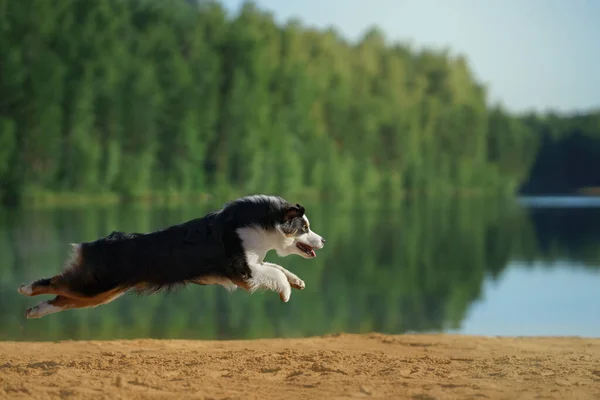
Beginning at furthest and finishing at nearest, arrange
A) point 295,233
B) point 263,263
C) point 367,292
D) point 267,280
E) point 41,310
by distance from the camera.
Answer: point 367,292
point 295,233
point 263,263
point 41,310
point 267,280

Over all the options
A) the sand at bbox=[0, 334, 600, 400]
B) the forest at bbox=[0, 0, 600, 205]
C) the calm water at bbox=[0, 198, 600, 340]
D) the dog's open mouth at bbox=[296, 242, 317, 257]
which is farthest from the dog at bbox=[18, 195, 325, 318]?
the forest at bbox=[0, 0, 600, 205]

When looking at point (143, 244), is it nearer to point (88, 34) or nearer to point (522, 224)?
point (522, 224)

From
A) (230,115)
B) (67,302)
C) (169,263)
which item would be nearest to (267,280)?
(169,263)

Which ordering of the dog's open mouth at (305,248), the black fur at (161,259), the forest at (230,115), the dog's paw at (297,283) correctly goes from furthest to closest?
the forest at (230,115) → the dog's open mouth at (305,248) → the dog's paw at (297,283) → the black fur at (161,259)

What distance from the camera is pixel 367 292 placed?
18.8 m

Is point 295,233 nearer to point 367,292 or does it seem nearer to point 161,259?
point 161,259

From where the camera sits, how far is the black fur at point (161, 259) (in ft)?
26.2

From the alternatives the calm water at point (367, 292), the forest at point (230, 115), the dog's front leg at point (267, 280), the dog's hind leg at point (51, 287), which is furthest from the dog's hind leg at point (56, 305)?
the forest at point (230, 115)

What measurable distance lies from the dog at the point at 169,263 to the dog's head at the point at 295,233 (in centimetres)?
28

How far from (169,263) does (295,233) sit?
140 cm

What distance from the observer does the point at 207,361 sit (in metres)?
8.38

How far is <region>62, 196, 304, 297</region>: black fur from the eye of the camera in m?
7.97

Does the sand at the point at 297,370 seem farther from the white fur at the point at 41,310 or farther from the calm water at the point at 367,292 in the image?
the calm water at the point at 367,292

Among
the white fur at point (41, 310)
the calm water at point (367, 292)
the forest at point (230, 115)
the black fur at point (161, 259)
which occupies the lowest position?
the calm water at point (367, 292)
